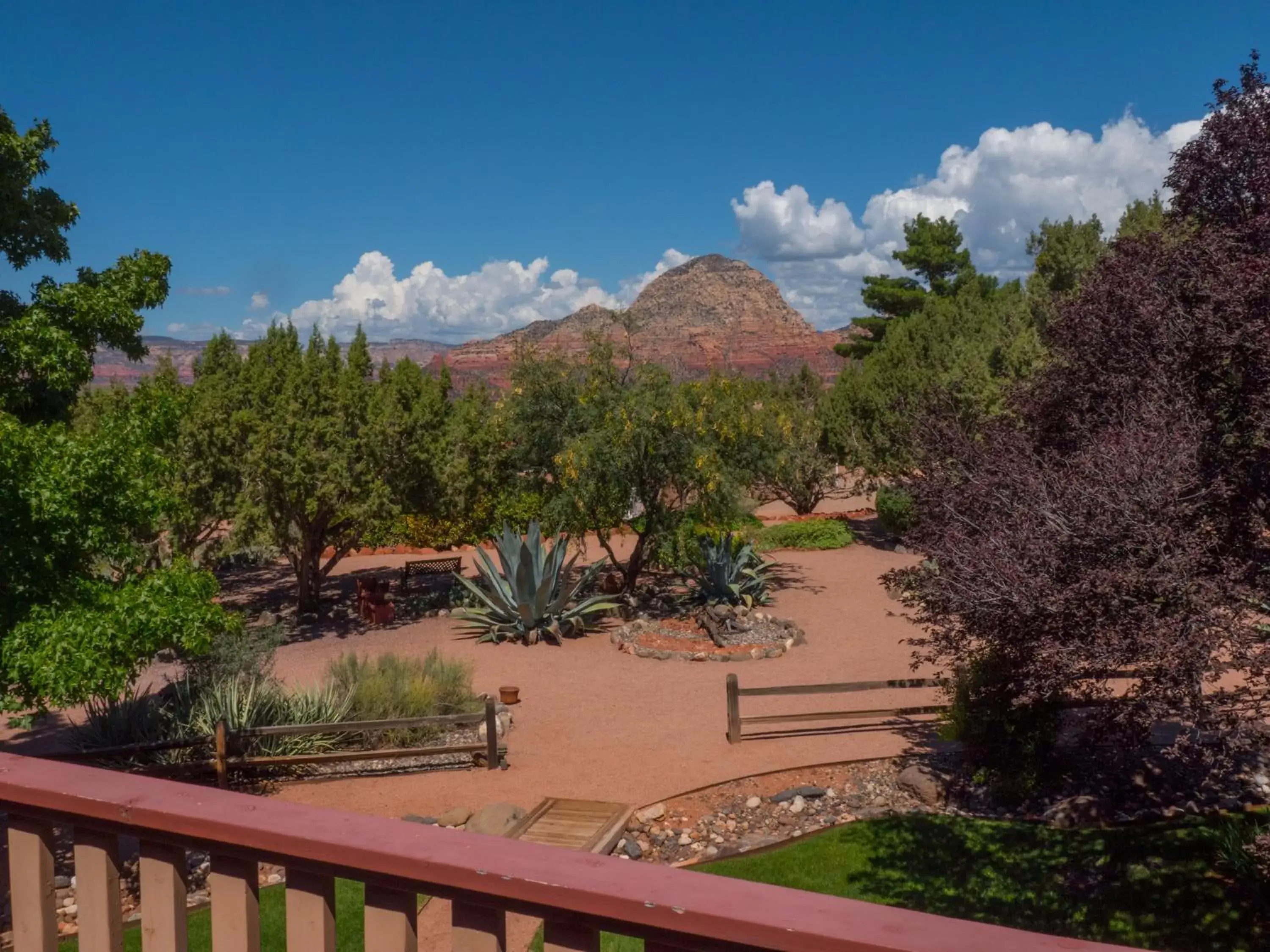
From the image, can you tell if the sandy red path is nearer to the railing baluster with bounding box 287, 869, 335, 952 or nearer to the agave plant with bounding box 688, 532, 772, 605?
the agave plant with bounding box 688, 532, 772, 605

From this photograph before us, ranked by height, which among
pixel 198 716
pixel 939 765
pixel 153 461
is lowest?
pixel 939 765

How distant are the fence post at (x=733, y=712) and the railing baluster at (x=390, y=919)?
1038cm

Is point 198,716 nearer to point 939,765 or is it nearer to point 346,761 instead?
point 346,761

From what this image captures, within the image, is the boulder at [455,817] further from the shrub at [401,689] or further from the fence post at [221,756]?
the fence post at [221,756]

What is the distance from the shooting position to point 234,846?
162 cm

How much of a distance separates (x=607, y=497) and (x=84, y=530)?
11672mm

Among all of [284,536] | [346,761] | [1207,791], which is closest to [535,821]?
[346,761]

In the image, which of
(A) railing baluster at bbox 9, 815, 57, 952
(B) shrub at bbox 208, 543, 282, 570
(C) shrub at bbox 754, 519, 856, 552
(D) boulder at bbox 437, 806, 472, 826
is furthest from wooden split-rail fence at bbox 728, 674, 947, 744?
(B) shrub at bbox 208, 543, 282, 570

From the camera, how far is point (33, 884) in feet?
6.03

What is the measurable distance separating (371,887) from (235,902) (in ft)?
0.96

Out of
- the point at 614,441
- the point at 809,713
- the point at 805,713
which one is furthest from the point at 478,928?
the point at 614,441

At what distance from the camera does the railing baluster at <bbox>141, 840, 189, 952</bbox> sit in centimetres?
171

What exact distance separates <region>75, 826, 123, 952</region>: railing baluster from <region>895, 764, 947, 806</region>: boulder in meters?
9.62

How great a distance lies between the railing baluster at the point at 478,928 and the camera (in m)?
1.50
